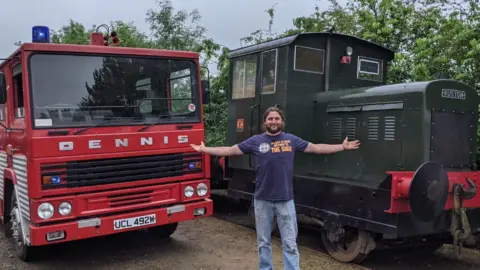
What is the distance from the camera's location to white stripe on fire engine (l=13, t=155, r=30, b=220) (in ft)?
15.2

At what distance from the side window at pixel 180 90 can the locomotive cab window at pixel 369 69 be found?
273cm

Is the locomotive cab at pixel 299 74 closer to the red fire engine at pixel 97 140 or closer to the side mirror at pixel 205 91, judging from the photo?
the side mirror at pixel 205 91

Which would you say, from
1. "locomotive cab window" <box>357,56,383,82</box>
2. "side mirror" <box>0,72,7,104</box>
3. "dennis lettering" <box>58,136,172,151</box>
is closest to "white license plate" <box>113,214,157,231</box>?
"dennis lettering" <box>58,136,172,151</box>

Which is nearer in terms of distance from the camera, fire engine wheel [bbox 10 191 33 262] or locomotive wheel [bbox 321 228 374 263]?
fire engine wheel [bbox 10 191 33 262]

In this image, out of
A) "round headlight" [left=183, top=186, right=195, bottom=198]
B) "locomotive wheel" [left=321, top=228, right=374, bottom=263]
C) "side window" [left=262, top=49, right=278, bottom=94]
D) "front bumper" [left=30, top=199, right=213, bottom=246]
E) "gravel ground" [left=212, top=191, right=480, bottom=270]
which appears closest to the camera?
"front bumper" [left=30, top=199, right=213, bottom=246]

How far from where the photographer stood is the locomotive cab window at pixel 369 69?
667cm

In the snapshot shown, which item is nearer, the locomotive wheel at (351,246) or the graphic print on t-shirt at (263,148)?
the graphic print on t-shirt at (263,148)

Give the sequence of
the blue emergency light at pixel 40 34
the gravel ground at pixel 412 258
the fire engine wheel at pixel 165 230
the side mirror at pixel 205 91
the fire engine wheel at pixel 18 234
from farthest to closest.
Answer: the fire engine wheel at pixel 165 230
the side mirror at pixel 205 91
the gravel ground at pixel 412 258
the fire engine wheel at pixel 18 234
the blue emergency light at pixel 40 34

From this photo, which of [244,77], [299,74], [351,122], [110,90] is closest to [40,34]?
[110,90]

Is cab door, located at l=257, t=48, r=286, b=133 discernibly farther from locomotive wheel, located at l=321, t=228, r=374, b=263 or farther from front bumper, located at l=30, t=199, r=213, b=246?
locomotive wheel, located at l=321, t=228, r=374, b=263

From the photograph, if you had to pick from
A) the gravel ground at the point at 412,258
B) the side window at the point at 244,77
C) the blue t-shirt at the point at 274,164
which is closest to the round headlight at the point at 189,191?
the blue t-shirt at the point at 274,164

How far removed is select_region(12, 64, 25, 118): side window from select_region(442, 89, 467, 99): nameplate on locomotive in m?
4.66

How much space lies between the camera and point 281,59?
621 centimetres

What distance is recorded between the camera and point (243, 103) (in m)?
7.05
